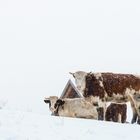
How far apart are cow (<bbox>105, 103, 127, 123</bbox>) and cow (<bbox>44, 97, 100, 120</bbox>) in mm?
462

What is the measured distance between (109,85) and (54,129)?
9632mm

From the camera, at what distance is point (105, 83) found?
1903 centimetres

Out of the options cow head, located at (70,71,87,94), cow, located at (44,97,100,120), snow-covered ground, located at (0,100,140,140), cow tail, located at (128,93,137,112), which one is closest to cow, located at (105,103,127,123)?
cow tail, located at (128,93,137,112)

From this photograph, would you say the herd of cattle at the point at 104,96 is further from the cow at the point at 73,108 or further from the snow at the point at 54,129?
the snow at the point at 54,129

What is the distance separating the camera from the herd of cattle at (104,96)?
18062mm

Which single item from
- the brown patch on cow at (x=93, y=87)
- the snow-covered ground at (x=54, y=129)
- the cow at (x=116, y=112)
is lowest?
the cow at (x=116, y=112)

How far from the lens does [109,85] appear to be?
62.4 ft

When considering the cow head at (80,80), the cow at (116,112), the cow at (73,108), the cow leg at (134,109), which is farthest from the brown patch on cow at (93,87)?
the cow leg at (134,109)

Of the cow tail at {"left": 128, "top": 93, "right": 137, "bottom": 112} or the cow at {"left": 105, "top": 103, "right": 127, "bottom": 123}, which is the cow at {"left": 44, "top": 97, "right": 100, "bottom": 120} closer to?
the cow at {"left": 105, "top": 103, "right": 127, "bottom": 123}

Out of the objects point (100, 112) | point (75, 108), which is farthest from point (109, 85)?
point (75, 108)

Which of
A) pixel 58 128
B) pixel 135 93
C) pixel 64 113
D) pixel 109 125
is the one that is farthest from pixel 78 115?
pixel 58 128

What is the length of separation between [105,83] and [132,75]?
1.31 m

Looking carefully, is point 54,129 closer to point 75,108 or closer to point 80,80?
point 80,80

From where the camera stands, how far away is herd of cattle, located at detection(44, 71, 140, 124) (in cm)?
1806
